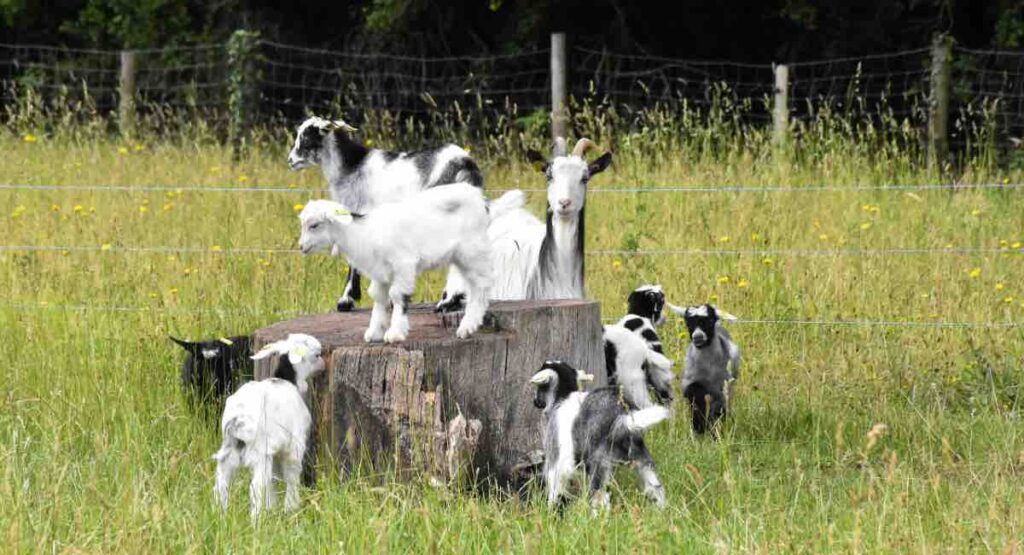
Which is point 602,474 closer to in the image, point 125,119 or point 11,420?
point 11,420

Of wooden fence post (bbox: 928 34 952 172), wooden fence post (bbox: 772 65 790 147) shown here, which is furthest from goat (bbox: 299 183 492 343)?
wooden fence post (bbox: 928 34 952 172)

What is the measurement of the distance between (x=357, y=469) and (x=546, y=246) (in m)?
1.74

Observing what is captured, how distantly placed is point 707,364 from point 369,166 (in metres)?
1.92

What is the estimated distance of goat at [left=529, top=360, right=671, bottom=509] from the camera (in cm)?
511

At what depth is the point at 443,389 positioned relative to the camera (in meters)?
5.53

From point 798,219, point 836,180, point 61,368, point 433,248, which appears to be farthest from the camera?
point 836,180

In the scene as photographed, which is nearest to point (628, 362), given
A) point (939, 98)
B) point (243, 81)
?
point (939, 98)

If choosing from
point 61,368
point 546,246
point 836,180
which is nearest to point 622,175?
point 836,180

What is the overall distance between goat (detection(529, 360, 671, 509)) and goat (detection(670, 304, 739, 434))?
1.46 metres

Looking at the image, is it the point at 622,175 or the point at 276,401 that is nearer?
the point at 276,401

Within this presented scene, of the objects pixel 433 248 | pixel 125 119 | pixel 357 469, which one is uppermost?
pixel 125 119

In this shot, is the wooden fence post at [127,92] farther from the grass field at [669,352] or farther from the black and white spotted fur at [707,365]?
the black and white spotted fur at [707,365]

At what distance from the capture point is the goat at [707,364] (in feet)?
21.8

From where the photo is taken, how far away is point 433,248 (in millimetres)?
5324
